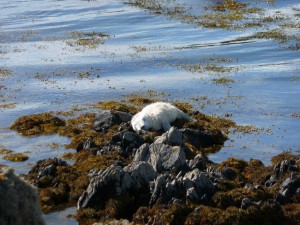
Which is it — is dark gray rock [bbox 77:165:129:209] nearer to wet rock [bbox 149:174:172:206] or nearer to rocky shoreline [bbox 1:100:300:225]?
rocky shoreline [bbox 1:100:300:225]

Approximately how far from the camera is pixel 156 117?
23672 millimetres

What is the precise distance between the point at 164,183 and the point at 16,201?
628 cm

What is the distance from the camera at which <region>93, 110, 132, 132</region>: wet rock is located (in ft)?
79.2

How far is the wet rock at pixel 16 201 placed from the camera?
10555mm

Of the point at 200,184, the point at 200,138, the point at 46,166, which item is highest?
the point at 200,184

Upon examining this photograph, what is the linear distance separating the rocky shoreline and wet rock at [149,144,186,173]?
32mm

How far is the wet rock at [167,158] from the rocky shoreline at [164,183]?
0.03 metres

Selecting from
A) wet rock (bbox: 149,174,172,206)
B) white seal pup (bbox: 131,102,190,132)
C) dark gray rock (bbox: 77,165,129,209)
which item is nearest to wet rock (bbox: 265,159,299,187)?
wet rock (bbox: 149,174,172,206)

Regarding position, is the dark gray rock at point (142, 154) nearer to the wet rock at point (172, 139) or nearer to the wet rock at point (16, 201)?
the wet rock at point (172, 139)

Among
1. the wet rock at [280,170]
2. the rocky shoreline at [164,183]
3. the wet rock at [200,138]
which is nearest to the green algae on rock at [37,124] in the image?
the rocky shoreline at [164,183]

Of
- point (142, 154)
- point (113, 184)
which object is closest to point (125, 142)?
point (142, 154)

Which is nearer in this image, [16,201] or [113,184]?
[16,201]

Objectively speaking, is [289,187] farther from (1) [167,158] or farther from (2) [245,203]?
(1) [167,158]

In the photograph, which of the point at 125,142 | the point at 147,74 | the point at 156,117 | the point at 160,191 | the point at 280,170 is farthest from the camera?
the point at 147,74
